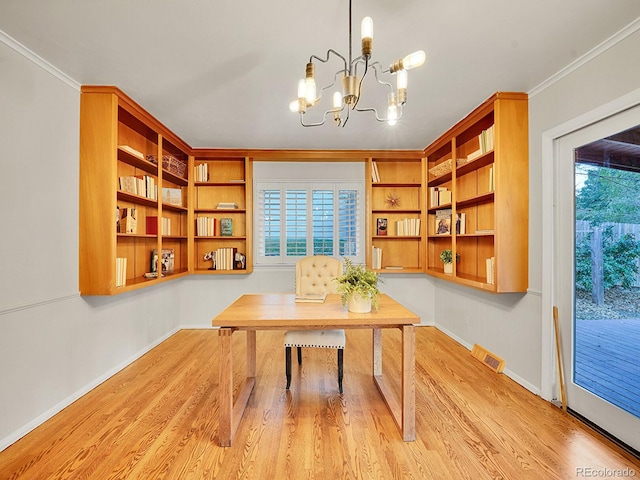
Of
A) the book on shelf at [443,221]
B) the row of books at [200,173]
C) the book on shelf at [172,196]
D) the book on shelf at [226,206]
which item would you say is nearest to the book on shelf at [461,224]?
the book on shelf at [443,221]

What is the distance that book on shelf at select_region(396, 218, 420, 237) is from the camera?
425cm

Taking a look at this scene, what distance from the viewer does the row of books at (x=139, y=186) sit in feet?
9.23

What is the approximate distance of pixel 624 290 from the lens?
6.28ft

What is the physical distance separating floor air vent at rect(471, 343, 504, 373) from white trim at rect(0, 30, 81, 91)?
173 inches

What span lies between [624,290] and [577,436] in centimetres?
98

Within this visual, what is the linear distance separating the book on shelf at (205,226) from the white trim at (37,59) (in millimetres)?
1990

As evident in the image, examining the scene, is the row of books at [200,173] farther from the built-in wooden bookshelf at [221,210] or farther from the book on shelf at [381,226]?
the book on shelf at [381,226]

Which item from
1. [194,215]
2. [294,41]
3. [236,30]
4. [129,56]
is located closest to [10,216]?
[129,56]

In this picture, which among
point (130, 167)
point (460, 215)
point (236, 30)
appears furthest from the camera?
point (460, 215)

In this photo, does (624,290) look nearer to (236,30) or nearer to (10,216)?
(236,30)

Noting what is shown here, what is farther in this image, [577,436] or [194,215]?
[194,215]

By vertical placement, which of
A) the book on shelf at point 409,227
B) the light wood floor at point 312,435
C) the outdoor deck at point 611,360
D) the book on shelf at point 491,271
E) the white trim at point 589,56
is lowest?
the light wood floor at point 312,435

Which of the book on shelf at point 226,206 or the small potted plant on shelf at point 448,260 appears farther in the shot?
the book on shelf at point 226,206

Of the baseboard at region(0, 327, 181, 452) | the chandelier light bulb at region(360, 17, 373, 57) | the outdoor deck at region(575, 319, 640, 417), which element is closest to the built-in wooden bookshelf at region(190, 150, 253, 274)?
the baseboard at region(0, 327, 181, 452)
